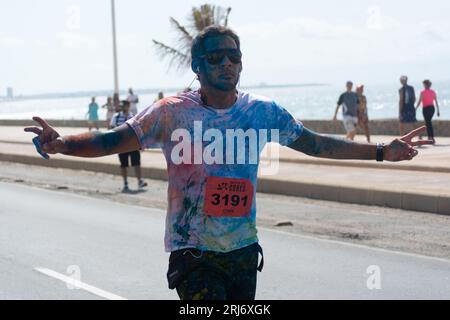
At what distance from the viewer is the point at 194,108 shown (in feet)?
14.9

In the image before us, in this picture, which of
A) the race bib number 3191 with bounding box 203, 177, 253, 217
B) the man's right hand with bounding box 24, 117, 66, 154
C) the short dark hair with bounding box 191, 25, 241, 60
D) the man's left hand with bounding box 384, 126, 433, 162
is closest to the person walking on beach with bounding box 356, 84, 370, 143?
the man's left hand with bounding box 384, 126, 433, 162

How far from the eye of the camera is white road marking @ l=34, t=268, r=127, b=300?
8.79 meters

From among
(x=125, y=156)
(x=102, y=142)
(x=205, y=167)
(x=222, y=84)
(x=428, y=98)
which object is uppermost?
(x=222, y=84)

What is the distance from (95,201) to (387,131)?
15.3m

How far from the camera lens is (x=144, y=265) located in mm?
10445

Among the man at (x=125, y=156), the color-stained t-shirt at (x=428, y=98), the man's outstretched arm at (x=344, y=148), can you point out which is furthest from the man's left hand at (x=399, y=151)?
the color-stained t-shirt at (x=428, y=98)

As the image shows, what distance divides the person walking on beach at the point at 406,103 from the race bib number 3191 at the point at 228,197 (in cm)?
2059

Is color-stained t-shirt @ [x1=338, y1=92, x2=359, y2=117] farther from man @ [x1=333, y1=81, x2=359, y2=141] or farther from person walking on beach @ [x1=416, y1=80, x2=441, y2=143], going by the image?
person walking on beach @ [x1=416, y1=80, x2=441, y2=143]

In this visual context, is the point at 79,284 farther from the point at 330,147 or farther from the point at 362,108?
the point at 362,108

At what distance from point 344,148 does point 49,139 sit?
4.93ft

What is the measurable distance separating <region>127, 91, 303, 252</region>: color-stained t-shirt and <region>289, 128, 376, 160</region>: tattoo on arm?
0.40m

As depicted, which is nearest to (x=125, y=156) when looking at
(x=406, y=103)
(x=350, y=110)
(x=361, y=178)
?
(x=361, y=178)

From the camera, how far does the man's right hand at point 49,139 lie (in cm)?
442
